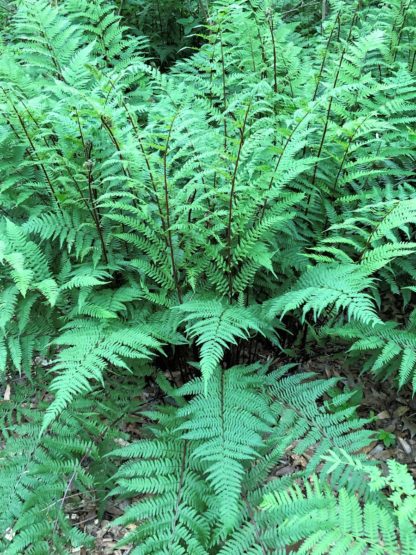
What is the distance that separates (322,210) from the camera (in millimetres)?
3191

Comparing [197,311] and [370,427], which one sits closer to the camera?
[197,311]

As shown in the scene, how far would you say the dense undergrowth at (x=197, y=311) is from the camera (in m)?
2.25

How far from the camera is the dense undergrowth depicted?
7.38 feet

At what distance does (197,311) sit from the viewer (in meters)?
2.57

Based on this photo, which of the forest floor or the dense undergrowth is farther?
the forest floor

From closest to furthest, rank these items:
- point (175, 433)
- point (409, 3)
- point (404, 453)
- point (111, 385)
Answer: point (175, 433), point (404, 453), point (111, 385), point (409, 3)

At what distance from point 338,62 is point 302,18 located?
247cm

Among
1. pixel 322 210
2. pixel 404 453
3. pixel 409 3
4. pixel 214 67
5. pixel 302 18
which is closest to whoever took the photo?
pixel 404 453

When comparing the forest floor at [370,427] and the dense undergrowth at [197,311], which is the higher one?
the dense undergrowth at [197,311]

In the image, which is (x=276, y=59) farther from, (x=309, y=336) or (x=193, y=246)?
(x=309, y=336)

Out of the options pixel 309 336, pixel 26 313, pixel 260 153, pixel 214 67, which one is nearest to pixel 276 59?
pixel 214 67

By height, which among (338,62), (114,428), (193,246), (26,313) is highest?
(338,62)

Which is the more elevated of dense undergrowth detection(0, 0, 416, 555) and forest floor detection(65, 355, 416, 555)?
dense undergrowth detection(0, 0, 416, 555)

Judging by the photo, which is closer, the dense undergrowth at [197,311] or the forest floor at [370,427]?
the dense undergrowth at [197,311]
